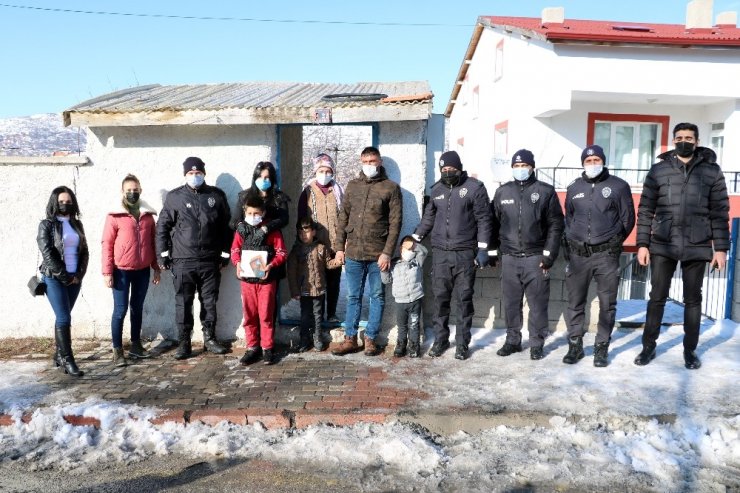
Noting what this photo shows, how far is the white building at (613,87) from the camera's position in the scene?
15.8m

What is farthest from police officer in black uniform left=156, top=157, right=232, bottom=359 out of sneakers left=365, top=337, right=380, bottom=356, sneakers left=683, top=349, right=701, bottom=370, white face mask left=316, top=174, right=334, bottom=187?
sneakers left=683, top=349, right=701, bottom=370

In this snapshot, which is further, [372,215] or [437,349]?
[437,349]

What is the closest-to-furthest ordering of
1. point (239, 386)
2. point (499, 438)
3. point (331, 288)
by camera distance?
point (499, 438)
point (239, 386)
point (331, 288)


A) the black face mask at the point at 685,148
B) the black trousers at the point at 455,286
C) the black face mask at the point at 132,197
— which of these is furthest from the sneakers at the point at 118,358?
the black face mask at the point at 685,148

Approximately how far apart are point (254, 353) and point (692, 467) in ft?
12.8

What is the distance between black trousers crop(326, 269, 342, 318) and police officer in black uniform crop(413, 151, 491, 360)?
1.07 metres

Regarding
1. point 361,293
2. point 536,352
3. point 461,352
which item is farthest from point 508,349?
point 361,293

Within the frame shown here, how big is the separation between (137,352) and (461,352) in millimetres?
3342

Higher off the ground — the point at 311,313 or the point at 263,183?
the point at 263,183

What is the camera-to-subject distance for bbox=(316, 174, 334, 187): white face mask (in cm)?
631

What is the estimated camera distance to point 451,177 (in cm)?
593

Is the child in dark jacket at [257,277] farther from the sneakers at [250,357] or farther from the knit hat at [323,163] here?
the knit hat at [323,163]

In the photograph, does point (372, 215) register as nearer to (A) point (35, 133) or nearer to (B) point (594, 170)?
(B) point (594, 170)

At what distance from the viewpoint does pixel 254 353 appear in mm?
6043
